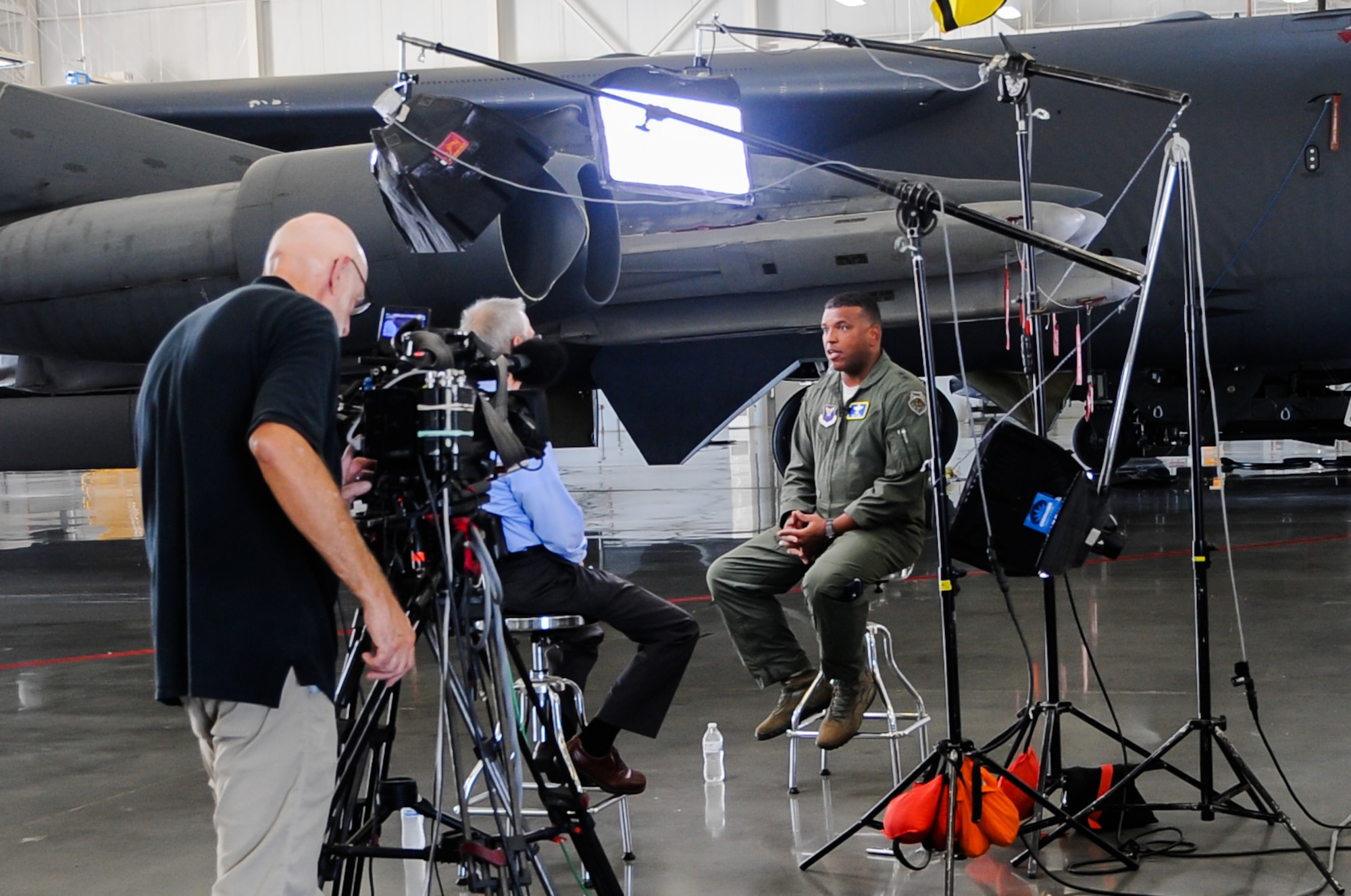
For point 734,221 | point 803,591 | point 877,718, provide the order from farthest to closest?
point 734,221 → point 803,591 → point 877,718

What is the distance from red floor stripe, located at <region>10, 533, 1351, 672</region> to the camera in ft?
19.5

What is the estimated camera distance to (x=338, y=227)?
7.44 ft

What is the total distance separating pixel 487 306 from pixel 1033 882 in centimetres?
194

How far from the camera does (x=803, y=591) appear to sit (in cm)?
397

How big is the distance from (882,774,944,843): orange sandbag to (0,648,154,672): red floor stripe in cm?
431

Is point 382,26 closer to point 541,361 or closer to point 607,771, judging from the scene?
point 607,771

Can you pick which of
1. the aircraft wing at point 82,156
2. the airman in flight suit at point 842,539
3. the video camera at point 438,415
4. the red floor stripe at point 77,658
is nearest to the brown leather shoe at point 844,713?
the airman in flight suit at point 842,539

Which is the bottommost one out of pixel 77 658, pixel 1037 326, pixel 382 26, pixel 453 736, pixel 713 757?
pixel 77 658

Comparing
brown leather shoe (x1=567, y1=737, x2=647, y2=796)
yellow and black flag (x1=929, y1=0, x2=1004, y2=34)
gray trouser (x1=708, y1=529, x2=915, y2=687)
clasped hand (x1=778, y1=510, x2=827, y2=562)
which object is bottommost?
brown leather shoe (x1=567, y1=737, x2=647, y2=796)

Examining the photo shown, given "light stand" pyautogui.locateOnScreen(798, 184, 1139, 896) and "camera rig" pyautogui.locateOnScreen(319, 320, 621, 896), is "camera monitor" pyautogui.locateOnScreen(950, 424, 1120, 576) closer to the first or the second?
"light stand" pyautogui.locateOnScreen(798, 184, 1139, 896)

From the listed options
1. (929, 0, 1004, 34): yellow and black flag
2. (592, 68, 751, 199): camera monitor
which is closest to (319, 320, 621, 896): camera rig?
(592, 68, 751, 199): camera monitor

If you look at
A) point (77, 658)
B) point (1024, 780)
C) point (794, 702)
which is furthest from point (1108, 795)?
point (77, 658)

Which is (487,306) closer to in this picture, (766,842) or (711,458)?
(766,842)

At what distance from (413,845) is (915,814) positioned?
3.66 ft
